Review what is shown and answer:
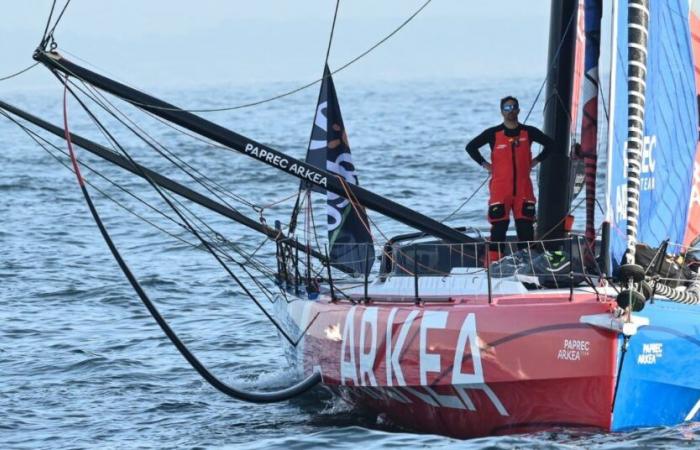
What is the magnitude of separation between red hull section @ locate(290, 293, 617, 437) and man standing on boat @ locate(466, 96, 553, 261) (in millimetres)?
1484

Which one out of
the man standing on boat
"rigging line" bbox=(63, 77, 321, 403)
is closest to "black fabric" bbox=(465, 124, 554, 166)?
the man standing on boat

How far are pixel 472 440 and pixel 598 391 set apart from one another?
3.15ft

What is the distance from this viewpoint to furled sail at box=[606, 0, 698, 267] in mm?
10289

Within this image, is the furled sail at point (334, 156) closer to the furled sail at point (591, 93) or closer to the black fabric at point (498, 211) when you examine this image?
the black fabric at point (498, 211)

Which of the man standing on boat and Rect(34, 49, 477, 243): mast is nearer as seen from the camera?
Rect(34, 49, 477, 243): mast

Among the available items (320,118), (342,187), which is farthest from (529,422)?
(320,118)

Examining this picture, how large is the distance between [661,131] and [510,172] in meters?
1.37

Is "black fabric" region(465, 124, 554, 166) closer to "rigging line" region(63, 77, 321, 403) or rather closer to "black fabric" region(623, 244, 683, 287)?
"black fabric" region(623, 244, 683, 287)

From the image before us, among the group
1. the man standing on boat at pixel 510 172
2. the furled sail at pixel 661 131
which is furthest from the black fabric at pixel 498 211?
the furled sail at pixel 661 131

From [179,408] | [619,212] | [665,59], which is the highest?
[665,59]

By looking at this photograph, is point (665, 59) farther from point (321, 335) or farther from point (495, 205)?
point (321, 335)

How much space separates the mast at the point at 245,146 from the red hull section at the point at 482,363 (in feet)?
3.06

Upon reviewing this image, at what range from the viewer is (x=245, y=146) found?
454 inches

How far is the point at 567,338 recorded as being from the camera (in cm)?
982
